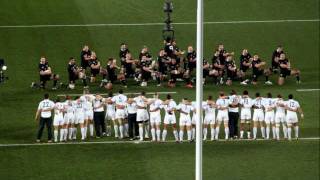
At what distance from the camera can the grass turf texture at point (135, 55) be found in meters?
32.3

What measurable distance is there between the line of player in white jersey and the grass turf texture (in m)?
0.62

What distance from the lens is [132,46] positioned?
47.3 meters

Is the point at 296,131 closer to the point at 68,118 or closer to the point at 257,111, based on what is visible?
the point at 257,111

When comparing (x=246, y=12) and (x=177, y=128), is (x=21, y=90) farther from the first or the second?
(x=246, y=12)

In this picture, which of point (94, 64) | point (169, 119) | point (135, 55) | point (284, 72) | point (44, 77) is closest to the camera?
point (169, 119)

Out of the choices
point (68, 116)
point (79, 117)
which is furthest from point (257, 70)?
point (68, 116)

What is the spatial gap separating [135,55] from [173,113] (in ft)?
39.2

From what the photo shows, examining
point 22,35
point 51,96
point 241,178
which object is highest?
point 22,35

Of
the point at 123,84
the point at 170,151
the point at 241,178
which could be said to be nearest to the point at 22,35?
the point at 123,84

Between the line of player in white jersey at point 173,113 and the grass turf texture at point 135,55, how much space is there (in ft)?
2.05

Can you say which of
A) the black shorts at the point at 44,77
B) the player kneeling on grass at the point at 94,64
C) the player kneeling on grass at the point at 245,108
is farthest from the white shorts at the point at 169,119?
the black shorts at the point at 44,77

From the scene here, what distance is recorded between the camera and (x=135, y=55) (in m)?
45.9

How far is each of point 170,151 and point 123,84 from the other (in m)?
A: 8.11

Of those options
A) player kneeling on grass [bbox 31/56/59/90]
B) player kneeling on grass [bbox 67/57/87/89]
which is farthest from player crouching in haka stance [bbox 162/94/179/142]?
player kneeling on grass [bbox 31/56/59/90]
